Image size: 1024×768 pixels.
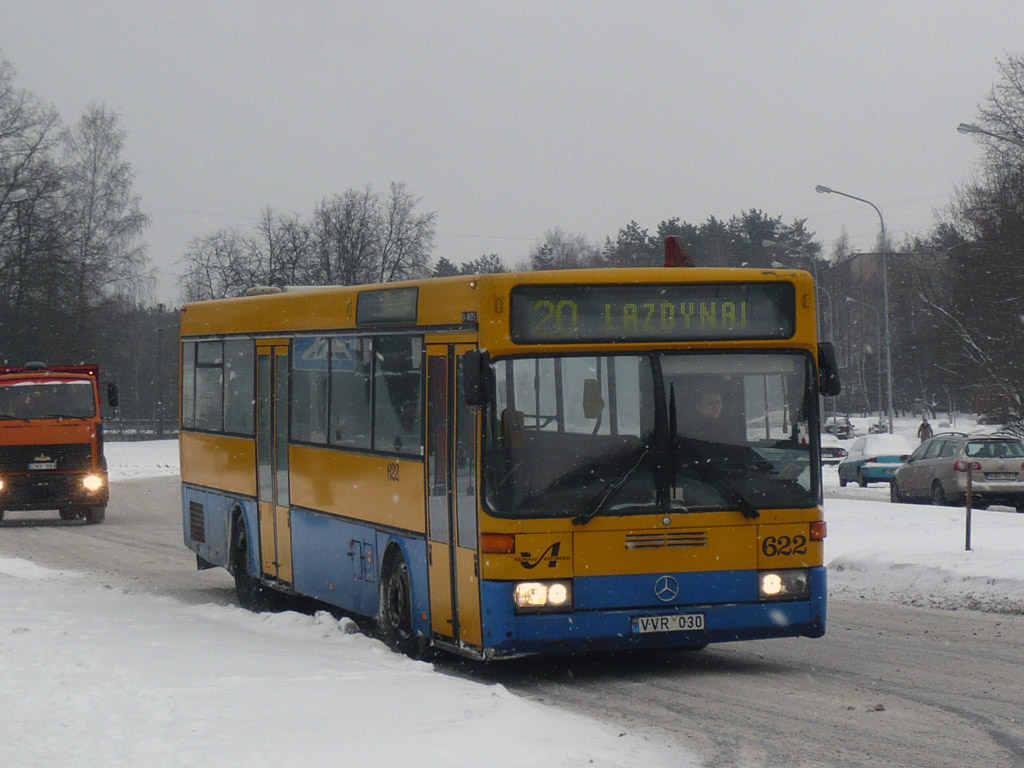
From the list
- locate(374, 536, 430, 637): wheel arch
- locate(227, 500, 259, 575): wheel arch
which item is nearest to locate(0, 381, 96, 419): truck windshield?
locate(227, 500, 259, 575): wheel arch

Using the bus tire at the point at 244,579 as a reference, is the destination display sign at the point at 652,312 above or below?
above

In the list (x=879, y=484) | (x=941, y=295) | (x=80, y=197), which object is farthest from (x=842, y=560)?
(x=80, y=197)

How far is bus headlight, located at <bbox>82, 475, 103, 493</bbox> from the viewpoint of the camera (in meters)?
28.8

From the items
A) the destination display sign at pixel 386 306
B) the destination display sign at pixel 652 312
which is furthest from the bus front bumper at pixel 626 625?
the destination display sign at pixel 386 306

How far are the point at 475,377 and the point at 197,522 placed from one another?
27.6 feet

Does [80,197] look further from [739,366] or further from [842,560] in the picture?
[739,366]

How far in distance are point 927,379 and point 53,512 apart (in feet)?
Result: 104

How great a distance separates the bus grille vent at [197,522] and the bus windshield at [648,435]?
25.9 ft

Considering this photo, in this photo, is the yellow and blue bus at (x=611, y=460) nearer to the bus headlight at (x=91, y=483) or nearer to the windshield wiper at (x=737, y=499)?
the windshield wiper at (x=737, y=499)

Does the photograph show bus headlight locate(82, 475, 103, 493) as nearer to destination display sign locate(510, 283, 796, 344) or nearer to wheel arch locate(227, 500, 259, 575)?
wheel arch locate(227, 500, 259, 575)

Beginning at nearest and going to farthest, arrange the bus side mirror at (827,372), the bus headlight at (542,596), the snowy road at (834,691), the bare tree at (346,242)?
1. the snowy road at (834,691)
2. the bus headlight at (542,596)
3. the bus side mirror at (827,372)
4. the bare tree at (346,242)

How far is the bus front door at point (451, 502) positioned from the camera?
9.87 m

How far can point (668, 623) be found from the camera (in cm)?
980

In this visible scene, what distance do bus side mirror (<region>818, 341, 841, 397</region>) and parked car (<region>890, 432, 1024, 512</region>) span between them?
1820 cm
